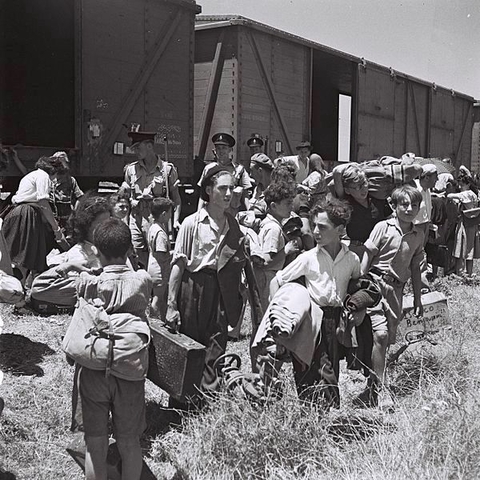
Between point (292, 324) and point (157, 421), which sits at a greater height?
point (292, 324)

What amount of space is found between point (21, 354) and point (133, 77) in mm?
5022

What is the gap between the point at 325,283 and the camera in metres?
3.87

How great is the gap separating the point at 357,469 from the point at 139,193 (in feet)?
14.7

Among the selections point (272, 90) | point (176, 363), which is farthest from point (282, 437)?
point (272, 90)

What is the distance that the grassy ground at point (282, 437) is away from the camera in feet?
11.1

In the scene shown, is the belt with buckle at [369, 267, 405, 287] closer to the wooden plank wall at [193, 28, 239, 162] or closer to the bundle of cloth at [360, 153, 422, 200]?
the bundle of cloth at [360, 153, 422, 200]

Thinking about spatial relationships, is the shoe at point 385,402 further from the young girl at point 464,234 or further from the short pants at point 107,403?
the young girl at point 464,234

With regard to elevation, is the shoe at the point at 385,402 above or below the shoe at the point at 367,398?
above

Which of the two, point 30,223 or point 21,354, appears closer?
point 21,354

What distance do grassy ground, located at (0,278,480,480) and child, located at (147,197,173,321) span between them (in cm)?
135

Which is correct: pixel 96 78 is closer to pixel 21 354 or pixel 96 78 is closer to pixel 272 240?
pixel 21 354

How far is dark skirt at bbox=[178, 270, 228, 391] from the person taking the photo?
4.32 meters

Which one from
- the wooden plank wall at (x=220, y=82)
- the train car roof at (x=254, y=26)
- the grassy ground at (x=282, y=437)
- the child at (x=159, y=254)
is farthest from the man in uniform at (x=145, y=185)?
the train car roof at (x=254, y=26)

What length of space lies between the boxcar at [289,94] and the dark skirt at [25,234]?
15.1 ft
